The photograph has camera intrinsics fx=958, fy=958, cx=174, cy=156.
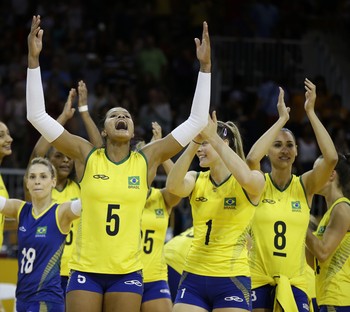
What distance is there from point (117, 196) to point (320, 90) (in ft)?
33.3

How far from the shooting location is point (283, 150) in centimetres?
809

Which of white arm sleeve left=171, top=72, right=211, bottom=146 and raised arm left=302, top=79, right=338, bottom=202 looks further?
raised arm left=302, top=79, right=338, bottom=202

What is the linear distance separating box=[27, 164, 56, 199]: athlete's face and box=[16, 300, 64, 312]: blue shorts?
888 mm

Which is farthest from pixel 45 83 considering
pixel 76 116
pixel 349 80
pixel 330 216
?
pixel 330 216

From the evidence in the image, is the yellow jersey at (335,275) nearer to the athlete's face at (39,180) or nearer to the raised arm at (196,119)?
the raised arm at (196,119)

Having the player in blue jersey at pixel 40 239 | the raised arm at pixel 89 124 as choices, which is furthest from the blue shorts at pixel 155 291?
the raised arm at pixel 89 124

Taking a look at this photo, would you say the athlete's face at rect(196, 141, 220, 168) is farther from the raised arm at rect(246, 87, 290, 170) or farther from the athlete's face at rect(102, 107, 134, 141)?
the athlete's face at rect(102, 107, 134, 141)

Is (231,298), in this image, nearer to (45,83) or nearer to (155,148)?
(155,148)

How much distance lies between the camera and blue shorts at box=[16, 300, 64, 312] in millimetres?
7719

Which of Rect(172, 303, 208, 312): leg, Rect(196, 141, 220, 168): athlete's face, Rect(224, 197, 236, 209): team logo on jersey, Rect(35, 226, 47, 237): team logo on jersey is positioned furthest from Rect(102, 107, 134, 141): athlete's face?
Rect(172, 303, 208, 312): leg

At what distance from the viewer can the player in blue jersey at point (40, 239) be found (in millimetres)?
7781

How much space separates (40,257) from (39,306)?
41 cm

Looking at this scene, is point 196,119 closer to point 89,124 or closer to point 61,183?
point 89,124

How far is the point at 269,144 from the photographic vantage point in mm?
7723
